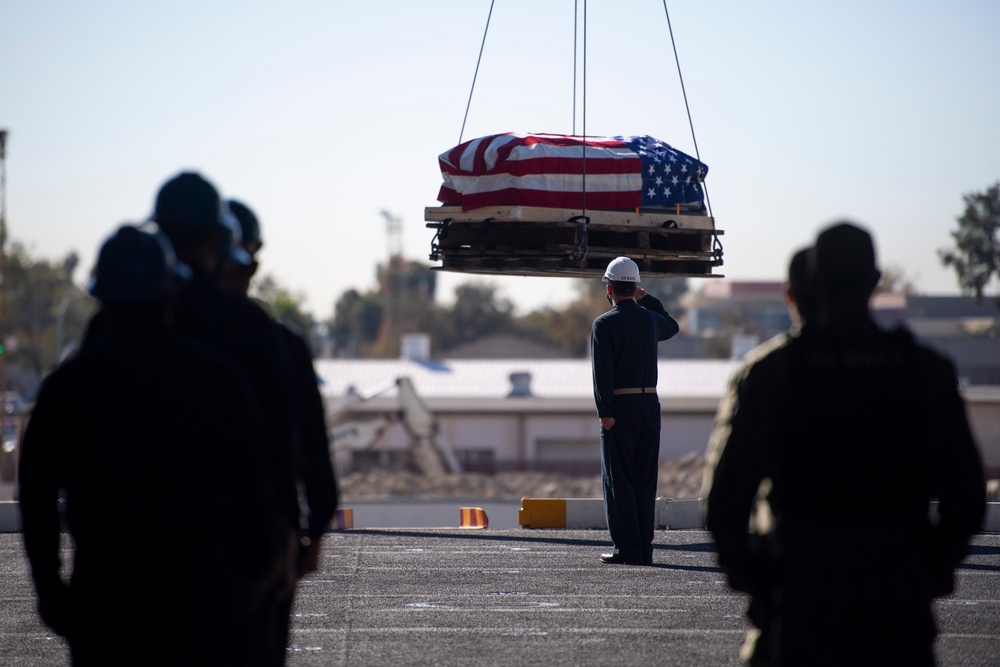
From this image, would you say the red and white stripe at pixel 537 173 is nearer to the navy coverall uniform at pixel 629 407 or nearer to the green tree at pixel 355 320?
the navy coverall uniform at pixel 629 407

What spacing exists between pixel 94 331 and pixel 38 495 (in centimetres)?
57

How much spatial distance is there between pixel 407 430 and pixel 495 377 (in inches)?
661

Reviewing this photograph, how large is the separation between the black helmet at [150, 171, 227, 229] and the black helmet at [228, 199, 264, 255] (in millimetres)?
1193

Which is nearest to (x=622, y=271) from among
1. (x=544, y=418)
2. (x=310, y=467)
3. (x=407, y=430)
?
(x=310, y=467)

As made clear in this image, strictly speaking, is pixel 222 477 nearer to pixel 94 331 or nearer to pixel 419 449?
pixel 94 331

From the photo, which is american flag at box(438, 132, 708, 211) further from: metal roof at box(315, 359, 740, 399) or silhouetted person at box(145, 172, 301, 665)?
metal roof at box(315, 359, 740, 399)

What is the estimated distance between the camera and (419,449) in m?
42.7

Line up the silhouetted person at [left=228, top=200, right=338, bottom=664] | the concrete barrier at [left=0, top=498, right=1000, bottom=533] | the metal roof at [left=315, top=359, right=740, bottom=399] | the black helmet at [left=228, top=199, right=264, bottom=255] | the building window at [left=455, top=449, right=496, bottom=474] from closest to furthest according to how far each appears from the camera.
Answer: the silhouetted person at [left=228, top=200, right=338, bottom=664] < the black helmet at [left=228, top=199, right=264, bottom=255] < the concrete barrier at [left=0, top=498, right=1000, bottom=533] < the building window at [left=455, top=449, right=496, bottom=474] < the metal roof at [left=315, top=359, right=740, bottom=399]

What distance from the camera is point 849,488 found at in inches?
151

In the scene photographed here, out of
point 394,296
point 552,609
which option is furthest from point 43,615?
point 394,296

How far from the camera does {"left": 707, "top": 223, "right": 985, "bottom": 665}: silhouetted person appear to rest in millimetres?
3855

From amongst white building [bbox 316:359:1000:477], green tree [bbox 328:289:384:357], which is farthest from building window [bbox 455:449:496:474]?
green tree [bbox 328:289:384:357]

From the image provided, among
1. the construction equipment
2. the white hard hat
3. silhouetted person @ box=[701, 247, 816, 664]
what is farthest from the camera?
the construction equipment

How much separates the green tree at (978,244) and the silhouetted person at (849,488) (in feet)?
245
